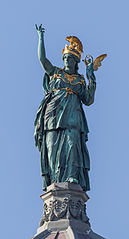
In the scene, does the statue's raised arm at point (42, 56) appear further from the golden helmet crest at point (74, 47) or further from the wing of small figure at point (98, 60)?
the wing of small figure at point (98, 60)

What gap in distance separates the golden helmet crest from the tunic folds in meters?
0.84

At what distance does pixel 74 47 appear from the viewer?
31.0 m

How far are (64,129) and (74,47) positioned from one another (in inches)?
137

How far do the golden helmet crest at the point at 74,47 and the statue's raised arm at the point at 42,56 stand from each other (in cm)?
85

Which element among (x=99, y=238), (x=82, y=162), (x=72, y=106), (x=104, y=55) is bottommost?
(x=99, y=238)

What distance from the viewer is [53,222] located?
27.7 metres

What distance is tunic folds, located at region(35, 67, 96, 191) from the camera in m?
28.9

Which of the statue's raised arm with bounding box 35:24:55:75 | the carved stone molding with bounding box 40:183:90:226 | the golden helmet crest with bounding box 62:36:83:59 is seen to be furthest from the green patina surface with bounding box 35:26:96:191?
the carved stone molding with bounding box 40:183:90:226

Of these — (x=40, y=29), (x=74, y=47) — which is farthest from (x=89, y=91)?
(x=40, y=29)

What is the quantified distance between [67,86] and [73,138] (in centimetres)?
225

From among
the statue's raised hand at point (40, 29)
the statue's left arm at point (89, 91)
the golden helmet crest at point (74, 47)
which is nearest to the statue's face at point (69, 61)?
the golden helmet crest at point (74, 47)

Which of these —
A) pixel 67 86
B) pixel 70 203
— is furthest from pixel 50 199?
pixel 67 86

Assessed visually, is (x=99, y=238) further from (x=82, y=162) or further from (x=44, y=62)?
(x=44, y=62)

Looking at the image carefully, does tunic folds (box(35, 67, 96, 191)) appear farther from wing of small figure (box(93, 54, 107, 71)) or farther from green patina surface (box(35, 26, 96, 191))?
wing of small figure (box(93, 54, 107, 71))
